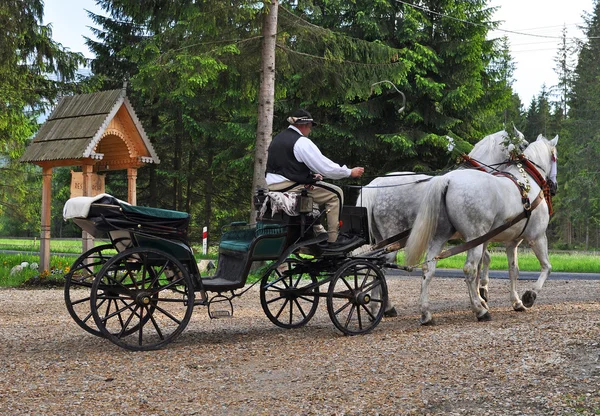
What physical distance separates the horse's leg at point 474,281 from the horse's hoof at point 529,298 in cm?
124

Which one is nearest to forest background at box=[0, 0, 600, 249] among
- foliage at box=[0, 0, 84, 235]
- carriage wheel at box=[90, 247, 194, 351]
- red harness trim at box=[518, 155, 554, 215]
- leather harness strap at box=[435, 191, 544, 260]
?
foliage at box=[0, 0, 84, 235]

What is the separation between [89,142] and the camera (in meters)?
14.6

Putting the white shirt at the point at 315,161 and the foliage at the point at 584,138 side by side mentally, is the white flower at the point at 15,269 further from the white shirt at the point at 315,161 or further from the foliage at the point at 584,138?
the foliage at the point at 584,138

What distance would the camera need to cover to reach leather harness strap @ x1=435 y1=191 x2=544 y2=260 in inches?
344

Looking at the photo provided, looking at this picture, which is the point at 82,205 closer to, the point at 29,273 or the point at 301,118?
the point at 301,118

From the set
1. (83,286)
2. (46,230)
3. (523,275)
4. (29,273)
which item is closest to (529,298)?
(83,286)

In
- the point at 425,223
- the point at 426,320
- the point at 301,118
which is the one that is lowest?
the point at 426,320

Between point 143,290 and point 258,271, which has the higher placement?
point 143,290

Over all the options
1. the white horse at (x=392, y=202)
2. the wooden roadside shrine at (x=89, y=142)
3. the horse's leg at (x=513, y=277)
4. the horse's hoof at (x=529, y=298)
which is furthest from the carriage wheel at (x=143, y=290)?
the wooden roadside shrine at (x=89, y=142)

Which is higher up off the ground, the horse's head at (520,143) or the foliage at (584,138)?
the foliage at (584,138)

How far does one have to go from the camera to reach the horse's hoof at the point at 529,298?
9.88 m

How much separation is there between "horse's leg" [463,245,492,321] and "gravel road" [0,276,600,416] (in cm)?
22

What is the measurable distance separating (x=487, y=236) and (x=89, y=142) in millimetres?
8708

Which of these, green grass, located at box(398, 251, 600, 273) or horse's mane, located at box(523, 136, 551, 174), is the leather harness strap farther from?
green grass, located at box(398, 251, 600, 273)
